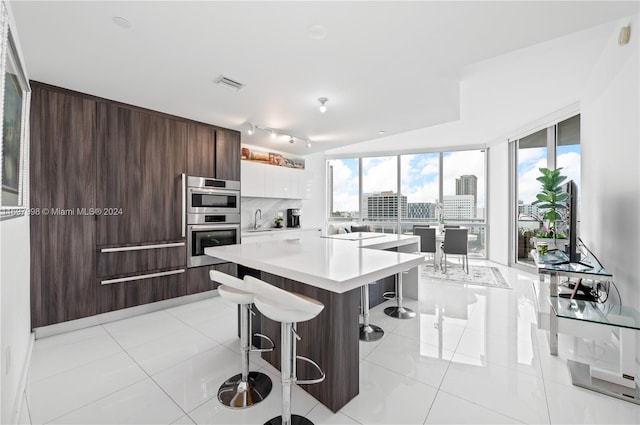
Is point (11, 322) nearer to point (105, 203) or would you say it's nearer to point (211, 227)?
point (105, 203)

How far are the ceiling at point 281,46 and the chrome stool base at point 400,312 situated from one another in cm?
240

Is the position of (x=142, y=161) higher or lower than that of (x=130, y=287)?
higher

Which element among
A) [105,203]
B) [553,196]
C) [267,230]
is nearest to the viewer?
[105,203]

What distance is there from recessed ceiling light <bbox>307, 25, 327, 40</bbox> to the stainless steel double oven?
2473 mm

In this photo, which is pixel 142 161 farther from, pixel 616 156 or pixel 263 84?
pixel 616 156

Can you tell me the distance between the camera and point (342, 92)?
2863 mm

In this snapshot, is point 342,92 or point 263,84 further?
point 342,92

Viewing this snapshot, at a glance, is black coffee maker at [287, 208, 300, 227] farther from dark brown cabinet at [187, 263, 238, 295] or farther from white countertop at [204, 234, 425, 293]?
white countertop at [204, 234, 425, 293]

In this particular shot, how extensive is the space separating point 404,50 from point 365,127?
1999mm

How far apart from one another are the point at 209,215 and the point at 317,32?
2782mm

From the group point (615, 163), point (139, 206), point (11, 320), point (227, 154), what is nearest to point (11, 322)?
point (11, 320)

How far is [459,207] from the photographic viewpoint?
21.6 ft

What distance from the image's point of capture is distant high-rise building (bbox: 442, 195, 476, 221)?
21.4 feet

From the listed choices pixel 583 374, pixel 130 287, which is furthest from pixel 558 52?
pixel 130 287
